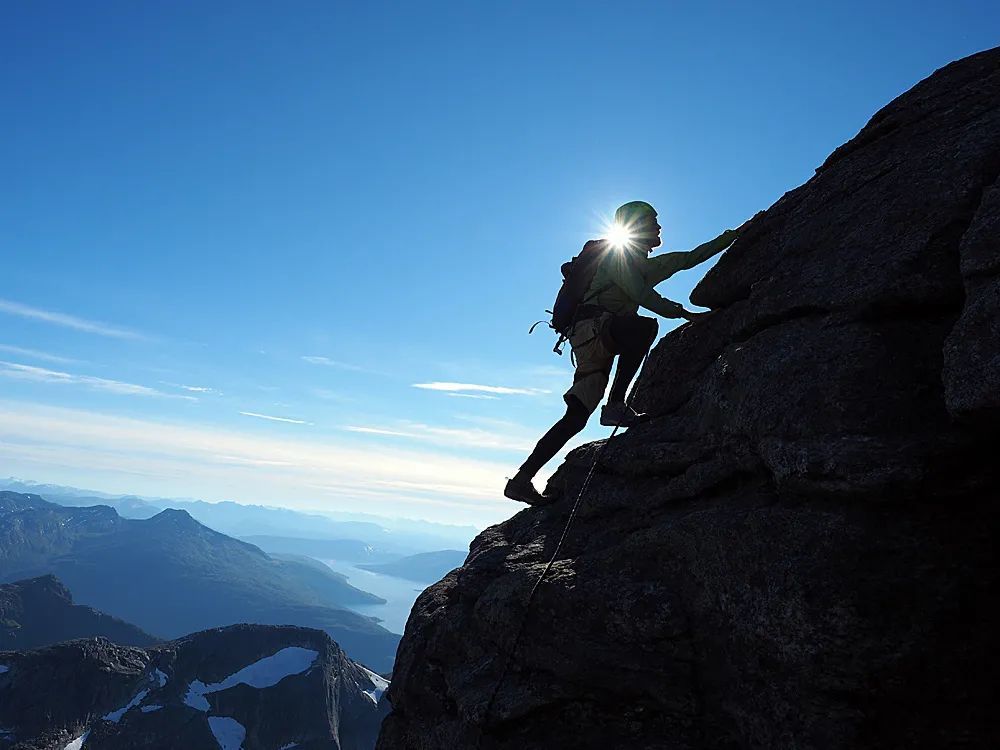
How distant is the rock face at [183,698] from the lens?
153 metres

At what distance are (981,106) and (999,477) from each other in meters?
6.00

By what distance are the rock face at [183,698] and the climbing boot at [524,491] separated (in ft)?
626

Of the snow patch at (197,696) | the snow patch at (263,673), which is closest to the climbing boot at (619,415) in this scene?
the snow patch at (197,696)

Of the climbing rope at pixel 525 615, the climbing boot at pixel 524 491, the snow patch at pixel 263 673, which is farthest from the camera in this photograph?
the snow patch at pixel 263 673

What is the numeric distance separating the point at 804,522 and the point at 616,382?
5.75 metres

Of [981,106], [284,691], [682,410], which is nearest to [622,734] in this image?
[682,410]

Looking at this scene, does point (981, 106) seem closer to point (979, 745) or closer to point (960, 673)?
point (960, 673)

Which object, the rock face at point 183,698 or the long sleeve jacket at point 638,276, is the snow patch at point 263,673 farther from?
the long sleeve jacket at point 638,276

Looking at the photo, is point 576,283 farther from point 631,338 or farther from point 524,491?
point 524,491

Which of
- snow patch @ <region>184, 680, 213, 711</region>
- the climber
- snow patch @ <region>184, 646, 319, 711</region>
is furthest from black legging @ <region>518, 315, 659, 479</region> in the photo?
snow patch @ <region>184, 646, 319, 711</region>

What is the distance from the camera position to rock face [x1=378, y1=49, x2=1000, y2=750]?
567cm

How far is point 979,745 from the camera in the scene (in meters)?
5.53

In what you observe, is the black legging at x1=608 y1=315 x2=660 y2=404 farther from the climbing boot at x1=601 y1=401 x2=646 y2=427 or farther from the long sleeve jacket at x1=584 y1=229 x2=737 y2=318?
the climbing boot at x1=601 y1=401 x2=646 y2=427

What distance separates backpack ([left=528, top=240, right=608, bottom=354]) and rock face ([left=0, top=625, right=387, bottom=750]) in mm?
193992
